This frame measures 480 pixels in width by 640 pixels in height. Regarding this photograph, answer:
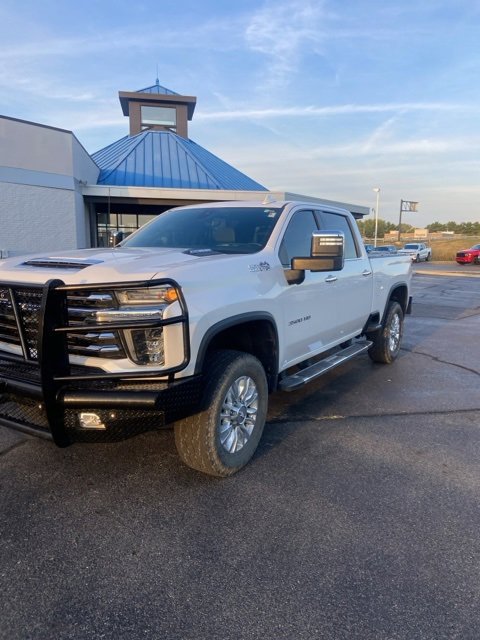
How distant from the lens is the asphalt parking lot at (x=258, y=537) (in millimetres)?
2242

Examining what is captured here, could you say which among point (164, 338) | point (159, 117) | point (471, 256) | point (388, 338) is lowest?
point (471, 256)

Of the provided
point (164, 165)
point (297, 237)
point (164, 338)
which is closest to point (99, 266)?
point (164, 338)

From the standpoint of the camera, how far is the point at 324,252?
378 centimetres

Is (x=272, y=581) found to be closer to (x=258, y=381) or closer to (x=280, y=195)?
(x=258, y=381)

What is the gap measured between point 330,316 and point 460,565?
264 centimetres

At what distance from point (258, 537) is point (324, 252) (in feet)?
6.77

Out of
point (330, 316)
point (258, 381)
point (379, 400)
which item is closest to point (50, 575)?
point (258, 381)

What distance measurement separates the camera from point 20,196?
1597cm

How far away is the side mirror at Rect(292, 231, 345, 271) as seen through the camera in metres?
3.77

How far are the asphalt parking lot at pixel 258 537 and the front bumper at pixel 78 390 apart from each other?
576mm

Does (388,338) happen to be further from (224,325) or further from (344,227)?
(224,325)

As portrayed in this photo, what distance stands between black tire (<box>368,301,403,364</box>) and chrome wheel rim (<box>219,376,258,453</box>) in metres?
3.50

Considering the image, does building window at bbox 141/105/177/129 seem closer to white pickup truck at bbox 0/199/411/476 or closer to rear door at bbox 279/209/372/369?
rear door at bbox 279/209/372/369

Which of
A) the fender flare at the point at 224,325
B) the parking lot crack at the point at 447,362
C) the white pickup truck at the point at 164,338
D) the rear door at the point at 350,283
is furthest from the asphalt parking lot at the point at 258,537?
the parking lot crack at the point at 447,362
